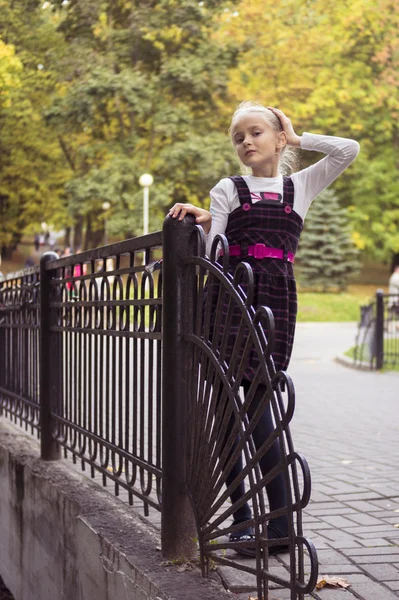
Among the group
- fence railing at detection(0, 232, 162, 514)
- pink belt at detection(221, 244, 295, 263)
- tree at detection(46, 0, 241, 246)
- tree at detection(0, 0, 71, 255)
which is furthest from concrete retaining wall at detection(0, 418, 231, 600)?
tree at detection(46, 0, 241, 246)

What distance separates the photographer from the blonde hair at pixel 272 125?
3.57 m

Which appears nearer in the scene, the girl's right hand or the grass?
the girl's right hand

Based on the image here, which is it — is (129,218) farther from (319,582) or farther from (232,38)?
(319,582)

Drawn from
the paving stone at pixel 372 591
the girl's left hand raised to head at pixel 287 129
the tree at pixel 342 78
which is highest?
the tree at pixel 342 78

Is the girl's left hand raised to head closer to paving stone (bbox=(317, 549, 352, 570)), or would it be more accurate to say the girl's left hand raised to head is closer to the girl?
the girl

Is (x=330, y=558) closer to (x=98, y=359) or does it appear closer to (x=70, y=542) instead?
(x=70, y=542)

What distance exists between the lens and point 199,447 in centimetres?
304

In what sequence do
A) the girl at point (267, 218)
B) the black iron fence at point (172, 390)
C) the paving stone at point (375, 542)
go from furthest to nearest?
the paving stone at point (375, 542), the girl at point (267, 218), the black iron fence at point (172, 390)

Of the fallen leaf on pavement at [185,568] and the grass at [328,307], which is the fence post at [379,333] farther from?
the grass at [328,307]

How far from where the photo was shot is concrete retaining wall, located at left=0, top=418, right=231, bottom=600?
3072 mm

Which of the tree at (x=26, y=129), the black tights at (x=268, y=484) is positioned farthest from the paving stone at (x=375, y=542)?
the tree at (x=26, y=129)

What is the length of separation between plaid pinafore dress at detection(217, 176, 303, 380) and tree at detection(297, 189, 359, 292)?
35.9 meters

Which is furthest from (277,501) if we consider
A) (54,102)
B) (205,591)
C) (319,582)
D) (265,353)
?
(54,102)

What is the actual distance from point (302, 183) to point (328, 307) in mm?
30569
